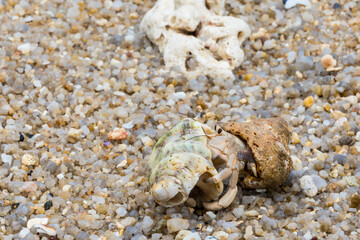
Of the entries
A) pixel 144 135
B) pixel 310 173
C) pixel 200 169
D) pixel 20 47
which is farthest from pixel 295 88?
pixel 20 47

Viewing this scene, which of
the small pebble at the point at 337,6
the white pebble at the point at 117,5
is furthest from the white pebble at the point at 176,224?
the small pebble at the point at 337,6

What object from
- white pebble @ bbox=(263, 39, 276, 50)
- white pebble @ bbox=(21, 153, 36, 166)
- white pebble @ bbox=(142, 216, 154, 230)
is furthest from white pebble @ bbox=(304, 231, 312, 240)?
white pebble @ bbox=(263, 39, 276, 50)

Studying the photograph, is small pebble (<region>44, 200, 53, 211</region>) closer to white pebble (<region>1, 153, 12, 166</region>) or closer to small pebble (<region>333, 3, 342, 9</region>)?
white pebble (<region>1, 153, 12, 166</region>)

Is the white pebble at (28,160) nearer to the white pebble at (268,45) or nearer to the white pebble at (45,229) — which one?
the white pebble at (45,229)

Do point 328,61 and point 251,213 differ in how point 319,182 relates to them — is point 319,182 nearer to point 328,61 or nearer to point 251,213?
point 251,213

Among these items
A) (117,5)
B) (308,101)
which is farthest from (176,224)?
(117,5)

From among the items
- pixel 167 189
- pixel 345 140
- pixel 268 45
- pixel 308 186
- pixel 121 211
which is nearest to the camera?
pixel 167 189

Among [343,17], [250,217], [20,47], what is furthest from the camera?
[343,17]

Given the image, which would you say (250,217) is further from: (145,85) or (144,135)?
(145,85)
